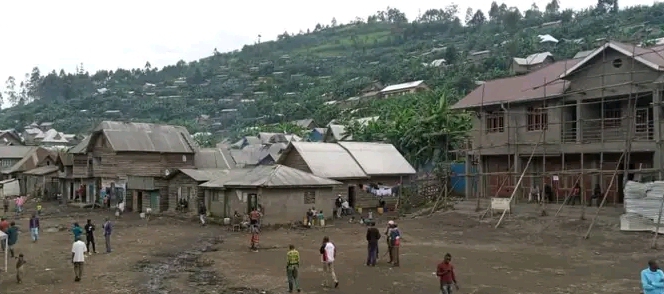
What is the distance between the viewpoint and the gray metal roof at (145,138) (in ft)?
160

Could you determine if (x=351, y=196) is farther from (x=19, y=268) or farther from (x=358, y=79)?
(x=358, y=79)

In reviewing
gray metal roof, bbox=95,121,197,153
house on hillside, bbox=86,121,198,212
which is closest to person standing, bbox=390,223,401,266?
house on hillside, bbox=86,121,198,212

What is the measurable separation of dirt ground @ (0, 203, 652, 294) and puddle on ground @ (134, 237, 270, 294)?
1.5 inches

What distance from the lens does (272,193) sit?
3369cm

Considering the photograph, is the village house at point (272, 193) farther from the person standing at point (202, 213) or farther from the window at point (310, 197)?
the person standing at point (202, 213)

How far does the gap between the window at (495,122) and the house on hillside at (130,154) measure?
81.7ft

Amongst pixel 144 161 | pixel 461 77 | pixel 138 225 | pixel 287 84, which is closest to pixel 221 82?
pixel 287 84

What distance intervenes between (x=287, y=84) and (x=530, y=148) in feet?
465

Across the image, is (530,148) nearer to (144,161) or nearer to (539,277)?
(539,277)

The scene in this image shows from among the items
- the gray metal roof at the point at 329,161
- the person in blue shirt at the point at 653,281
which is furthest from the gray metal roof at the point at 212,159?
the person in blue shirt at the point at 653,281

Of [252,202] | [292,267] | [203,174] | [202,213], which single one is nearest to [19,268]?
[292,267]

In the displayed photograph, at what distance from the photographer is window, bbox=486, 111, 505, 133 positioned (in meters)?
38.5

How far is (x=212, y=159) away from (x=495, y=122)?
85.4ft

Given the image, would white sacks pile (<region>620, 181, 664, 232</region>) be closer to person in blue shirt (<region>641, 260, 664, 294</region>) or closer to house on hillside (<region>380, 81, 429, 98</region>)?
person in blue shirt (<region>641, 260, 664, 294</region>)
